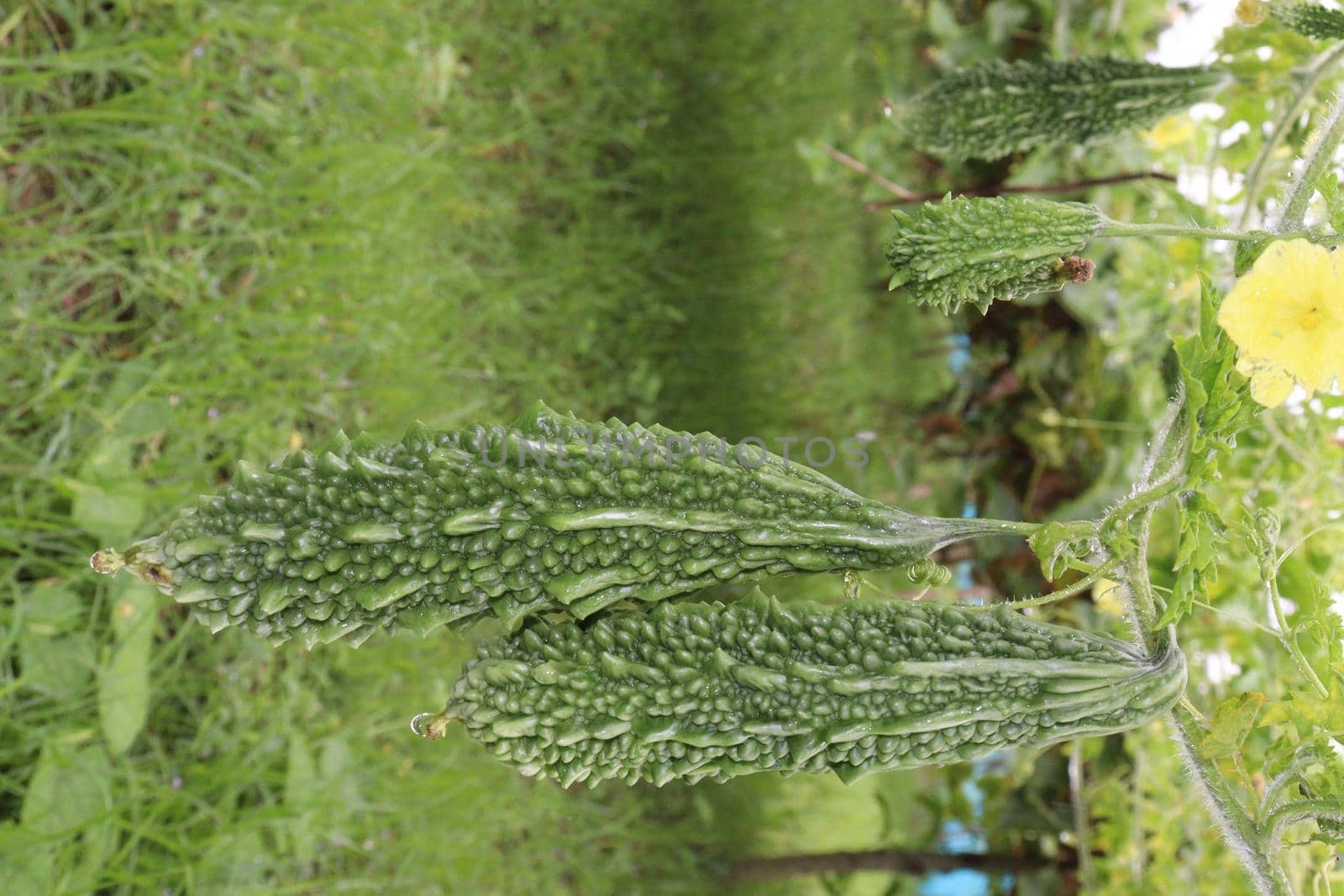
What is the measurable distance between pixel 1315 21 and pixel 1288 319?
33.0 inches

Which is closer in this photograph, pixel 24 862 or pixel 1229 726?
pixel 1229 726

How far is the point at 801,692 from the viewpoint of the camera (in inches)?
49.9

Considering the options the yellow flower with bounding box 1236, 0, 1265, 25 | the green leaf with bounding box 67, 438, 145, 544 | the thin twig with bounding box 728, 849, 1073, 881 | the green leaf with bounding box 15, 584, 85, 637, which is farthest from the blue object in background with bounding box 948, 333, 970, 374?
the green leaf with bounding box 15, 584, 85, 637

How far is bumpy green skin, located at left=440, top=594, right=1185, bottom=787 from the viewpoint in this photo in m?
1.26

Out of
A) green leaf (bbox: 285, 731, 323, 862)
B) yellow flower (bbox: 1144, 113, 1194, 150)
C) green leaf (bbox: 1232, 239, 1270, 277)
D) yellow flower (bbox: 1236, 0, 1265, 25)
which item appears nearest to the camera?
green leaf (bbox: 1232, 239, 1270, 277)

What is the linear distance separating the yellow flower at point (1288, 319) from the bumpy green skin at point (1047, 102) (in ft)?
3.04

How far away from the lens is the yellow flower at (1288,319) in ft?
4.05

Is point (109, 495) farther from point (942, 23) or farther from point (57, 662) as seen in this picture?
point (942, 23)

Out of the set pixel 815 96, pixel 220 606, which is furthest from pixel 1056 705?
pixel 815 96


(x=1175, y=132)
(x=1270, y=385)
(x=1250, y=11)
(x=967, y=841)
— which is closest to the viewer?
(x=1270, y=385)

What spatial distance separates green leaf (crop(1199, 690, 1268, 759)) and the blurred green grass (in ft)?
6.60

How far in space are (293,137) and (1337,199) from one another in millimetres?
2552

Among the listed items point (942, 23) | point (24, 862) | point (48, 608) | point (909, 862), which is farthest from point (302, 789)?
point (942, 23)

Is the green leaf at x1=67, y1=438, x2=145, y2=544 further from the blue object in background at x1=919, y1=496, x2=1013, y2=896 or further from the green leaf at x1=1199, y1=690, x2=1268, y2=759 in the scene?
the blue object in background at x1=919, y1=496, x2=1013, y2=896
